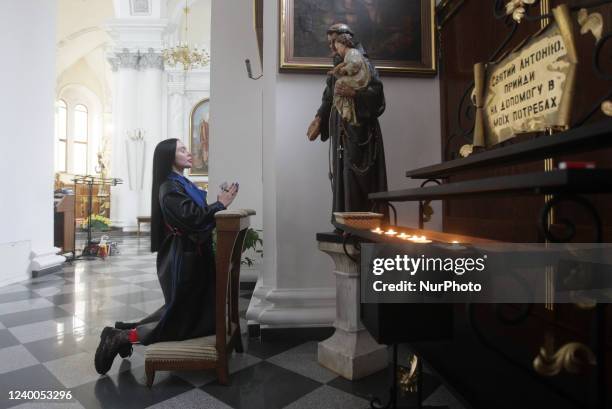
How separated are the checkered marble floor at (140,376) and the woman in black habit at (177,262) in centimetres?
22

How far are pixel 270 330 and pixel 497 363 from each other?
1837 mm

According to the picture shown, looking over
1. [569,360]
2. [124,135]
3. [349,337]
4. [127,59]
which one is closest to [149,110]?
[124,135]

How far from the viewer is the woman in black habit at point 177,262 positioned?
84.5 inches

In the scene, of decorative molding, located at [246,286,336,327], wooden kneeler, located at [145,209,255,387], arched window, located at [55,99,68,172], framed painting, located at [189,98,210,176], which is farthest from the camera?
arched window, located at [55,99,68,172]

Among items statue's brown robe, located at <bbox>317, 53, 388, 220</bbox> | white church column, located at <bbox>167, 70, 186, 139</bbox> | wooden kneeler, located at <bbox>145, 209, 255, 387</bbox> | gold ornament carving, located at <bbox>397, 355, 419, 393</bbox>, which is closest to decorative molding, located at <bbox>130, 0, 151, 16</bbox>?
white church column, located at <bbox>167, 70, 186, 139</bbox>

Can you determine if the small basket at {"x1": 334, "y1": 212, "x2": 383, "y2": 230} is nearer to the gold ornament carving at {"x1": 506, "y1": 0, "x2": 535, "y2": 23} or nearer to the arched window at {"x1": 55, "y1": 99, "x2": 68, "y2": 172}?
the gold ornament carving at {"x1": 506, "y1": 0, "x2": 535, "y2": 23}

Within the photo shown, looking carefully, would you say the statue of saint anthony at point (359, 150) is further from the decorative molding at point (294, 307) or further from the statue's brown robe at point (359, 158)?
the decorative molding at point (294, 307)

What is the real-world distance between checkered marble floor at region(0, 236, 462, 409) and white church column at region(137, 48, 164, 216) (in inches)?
350

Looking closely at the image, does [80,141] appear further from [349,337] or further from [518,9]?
[518,9]

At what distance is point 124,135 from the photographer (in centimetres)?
1180

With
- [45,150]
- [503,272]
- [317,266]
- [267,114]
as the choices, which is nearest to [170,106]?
[45,150]

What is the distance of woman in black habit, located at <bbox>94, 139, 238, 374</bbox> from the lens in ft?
7.04

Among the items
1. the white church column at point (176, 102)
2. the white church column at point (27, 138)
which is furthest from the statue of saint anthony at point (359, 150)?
the white church column at point (176, 102)

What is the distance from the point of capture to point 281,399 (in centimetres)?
189
